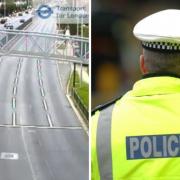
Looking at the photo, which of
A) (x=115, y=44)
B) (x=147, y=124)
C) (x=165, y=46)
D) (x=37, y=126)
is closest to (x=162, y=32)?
(x=165, y=46)

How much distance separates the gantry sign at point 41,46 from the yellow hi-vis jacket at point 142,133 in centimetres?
128

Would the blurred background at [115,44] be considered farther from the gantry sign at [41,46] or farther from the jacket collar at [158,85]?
the jacket collar at [158,85]

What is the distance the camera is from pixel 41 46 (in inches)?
90.0

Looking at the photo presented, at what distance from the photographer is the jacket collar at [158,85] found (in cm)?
96

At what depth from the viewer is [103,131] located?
96 centimetres

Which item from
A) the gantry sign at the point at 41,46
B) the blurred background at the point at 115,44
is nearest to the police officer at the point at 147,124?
the blurred background at the point at 115,44

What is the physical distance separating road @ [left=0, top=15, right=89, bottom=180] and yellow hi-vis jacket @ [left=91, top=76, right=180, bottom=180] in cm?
129

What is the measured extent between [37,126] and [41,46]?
39 cm

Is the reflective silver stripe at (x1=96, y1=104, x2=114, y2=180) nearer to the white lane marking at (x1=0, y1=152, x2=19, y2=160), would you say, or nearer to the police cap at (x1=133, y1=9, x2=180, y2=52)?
the police cap at (x1=133, y1=9, x2=180, y2=52)

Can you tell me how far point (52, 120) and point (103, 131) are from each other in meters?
1.39

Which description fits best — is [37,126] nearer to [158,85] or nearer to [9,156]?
[9,156]

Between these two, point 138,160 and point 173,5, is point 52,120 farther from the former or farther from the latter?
point 138,160

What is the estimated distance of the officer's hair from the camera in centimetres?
100

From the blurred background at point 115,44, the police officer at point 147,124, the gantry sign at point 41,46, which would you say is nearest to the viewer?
the police officer at point 147,124
